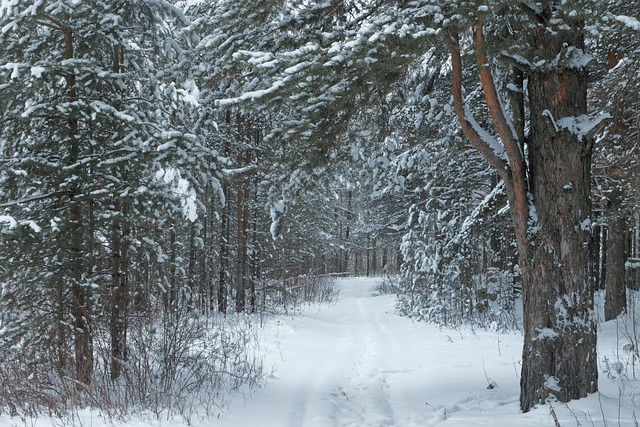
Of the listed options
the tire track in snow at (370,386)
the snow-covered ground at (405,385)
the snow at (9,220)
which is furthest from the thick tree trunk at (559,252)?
the snow at (9,220)

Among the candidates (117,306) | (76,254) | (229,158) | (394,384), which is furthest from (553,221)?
(76,254)

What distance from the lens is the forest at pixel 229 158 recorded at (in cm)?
483

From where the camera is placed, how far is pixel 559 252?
16.1 feet

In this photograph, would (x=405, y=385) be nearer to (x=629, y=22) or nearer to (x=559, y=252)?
(x=559, y=252)

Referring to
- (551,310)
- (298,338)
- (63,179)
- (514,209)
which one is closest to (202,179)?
(63,179)

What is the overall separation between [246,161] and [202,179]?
8234 millimetres

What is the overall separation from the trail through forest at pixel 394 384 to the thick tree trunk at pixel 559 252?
346 mm

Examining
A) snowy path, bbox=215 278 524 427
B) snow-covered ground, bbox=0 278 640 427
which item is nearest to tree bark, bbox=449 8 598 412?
snow-covered ground, bbox=0 278 640 427

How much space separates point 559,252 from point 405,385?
3.25m

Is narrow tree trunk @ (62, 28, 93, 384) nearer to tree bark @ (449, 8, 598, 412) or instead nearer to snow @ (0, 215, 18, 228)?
snow @ (0, 215, 18, 228)

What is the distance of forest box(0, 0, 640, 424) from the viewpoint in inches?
190

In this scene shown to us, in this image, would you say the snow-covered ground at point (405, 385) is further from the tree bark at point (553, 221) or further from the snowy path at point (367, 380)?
the tree bark at point (553, 221)

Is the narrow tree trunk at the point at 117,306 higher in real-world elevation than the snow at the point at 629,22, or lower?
lower

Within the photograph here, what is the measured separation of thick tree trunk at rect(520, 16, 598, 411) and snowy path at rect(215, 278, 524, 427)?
31.3 inches
